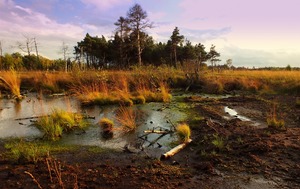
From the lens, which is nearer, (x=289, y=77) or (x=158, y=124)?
(x=158, y=124)

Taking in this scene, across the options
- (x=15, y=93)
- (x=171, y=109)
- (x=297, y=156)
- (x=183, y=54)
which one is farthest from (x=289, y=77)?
(x=183, y=54)

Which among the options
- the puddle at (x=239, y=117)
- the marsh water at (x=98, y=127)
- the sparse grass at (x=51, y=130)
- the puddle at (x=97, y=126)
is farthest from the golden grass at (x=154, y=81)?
the sparse grass at (x=51, y=130)

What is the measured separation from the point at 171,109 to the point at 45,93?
8876 mm

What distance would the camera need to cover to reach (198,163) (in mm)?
5391

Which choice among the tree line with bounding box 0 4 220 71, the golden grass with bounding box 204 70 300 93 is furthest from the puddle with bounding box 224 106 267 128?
the tree line with bounding box 0 4 220 71

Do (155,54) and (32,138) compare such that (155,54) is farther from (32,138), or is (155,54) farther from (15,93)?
(32,138)

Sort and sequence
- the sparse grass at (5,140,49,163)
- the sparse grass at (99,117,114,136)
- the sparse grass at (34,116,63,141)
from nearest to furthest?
the sparse grass at (5,140,49,163) < the sparse grass at (34,116,63,141) < the sparse grass at (99,117,114,136)

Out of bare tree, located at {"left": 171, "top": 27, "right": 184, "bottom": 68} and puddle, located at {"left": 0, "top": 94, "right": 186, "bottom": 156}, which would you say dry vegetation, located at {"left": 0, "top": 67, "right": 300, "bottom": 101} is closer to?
puddle, located at {"left": 0, "top": 94, "right": 186, "bottom": 156}

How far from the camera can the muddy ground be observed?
14.8 ft

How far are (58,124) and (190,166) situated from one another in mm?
3934

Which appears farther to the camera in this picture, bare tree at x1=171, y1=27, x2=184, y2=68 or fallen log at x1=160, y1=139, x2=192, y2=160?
bare tree at x1=171, y1=27, x2=184, y2=68

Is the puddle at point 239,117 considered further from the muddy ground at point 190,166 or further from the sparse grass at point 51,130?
the sparse grass at point 51,130

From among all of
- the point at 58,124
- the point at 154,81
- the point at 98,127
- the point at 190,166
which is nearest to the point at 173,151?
the point at 190,166

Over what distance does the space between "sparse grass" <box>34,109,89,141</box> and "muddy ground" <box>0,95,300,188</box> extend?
44.3 inches
